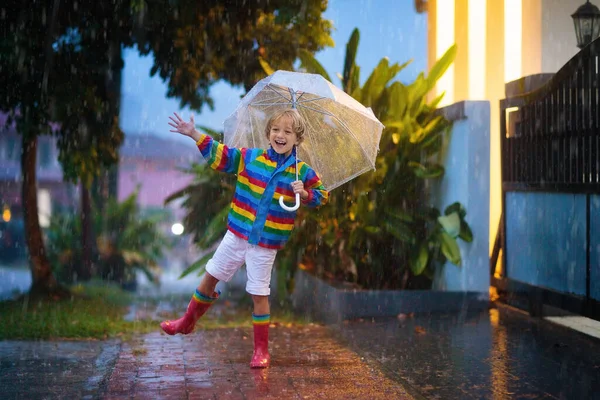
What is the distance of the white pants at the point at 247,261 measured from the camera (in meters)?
5.14

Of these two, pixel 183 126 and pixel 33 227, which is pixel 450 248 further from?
pixel 33 227

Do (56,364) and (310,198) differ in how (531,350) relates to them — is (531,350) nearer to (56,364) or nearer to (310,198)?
(310,198)

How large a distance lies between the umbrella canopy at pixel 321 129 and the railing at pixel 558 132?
1691 mm

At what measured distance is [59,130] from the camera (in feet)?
28.1

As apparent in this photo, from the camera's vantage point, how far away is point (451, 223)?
7.52 m

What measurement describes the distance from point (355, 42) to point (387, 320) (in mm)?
2877

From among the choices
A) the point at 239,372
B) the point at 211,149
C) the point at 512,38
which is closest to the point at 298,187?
the point at 211,149

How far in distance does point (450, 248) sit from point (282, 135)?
283 centimetres

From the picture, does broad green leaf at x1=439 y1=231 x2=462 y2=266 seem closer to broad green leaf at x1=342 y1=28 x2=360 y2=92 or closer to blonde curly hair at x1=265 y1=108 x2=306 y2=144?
broad green leaf at x1=342 y1=28 x2=360 y2=92

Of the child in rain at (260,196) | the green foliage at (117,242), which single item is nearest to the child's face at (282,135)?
the child in rain at (260,196)

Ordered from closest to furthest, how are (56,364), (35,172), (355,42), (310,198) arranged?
(310,198) < (56,364) < (355,42) < (35,172)

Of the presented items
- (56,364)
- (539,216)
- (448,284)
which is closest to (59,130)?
(56,364)

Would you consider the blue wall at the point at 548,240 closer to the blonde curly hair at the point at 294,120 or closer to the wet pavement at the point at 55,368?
the blonde curly hair at the point at 294,120

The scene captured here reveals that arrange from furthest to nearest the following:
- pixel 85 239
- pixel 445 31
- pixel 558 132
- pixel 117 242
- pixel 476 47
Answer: pixel 117 242
pixel 85 239
pixel 445 31
pixel 476 47
pixel 558 132
